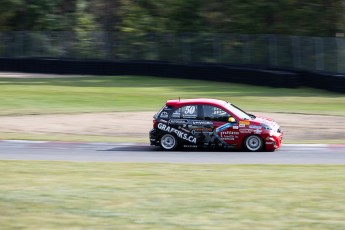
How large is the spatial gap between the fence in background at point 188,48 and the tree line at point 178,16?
4359mm

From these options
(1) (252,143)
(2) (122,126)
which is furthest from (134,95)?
(1) (252,143)

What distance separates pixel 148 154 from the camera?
59.3ft

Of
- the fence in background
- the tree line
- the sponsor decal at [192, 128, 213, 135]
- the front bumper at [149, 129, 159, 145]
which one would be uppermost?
the tree line

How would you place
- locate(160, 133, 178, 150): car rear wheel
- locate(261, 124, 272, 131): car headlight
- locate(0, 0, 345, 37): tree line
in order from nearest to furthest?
locate(261, 124, 272, 131): car headlight < locate(160, 133, 178, 150): car rear wheel < locate(0, 0, 345, 37): tree line

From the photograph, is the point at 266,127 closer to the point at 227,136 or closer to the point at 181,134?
the point at 227,136

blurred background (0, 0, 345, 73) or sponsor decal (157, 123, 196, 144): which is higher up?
blurred background (0, 0, 345, 73)

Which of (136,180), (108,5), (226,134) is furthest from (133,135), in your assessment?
(108,5)

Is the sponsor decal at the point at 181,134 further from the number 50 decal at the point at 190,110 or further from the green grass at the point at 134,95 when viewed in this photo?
the green grass at the point at 134,95

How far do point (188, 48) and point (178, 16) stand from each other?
7.26m

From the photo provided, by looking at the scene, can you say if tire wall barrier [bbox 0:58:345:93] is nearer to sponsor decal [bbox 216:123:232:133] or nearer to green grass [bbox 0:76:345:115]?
green grass [bbox 0:76:345:115]

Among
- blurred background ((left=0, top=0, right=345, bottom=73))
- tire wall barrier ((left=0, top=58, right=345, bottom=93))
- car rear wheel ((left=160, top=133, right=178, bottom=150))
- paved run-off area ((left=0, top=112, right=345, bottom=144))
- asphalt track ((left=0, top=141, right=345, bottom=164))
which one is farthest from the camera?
blurred background ((left=0, top=0, right=345, bottom=73))

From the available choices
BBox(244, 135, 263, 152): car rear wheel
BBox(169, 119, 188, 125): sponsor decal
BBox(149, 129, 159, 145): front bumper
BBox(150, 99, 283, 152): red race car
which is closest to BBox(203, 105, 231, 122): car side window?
BBox(150, 99, 283, 152): red race car

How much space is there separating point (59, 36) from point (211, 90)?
661 inches

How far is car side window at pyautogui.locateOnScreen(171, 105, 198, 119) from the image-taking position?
1894 centimetres
